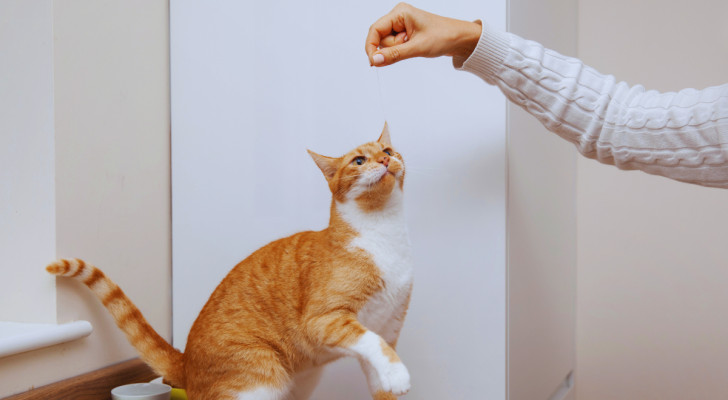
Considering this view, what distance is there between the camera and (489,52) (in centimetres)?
85

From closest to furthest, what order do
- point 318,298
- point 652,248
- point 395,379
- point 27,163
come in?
point 395,379
point 318,298
point 27,163
point 652,248

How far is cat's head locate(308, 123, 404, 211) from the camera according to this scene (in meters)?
0.82

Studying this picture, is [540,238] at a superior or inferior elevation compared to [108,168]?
inferior

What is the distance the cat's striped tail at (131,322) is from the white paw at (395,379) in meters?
0.43

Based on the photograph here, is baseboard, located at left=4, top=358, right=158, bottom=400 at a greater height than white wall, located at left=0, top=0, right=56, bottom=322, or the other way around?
white wall, located at left=0, top=0, right=56, bottom=322

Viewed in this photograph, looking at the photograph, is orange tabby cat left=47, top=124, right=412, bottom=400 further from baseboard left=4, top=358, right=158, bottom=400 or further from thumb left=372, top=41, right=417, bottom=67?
baseboard left=4, top=358, right=158, bottom=400

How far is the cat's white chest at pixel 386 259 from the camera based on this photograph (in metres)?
0.82

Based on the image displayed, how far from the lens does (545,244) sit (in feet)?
3.98

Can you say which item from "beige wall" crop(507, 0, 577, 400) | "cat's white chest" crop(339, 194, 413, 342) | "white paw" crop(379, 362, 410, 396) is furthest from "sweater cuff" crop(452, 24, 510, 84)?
"white paw" crop(379, 362, 410, 396)

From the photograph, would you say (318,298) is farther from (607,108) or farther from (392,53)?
(607,108)

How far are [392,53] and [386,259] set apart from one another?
300mm

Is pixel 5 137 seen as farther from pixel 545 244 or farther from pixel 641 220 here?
pixel 641 220

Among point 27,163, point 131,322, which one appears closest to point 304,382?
point 131,322

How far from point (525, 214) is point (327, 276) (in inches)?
17.4
